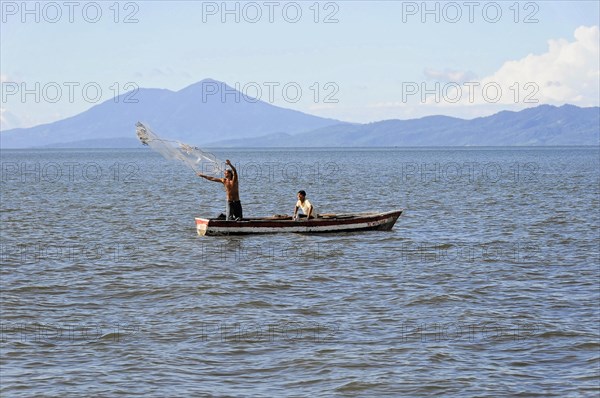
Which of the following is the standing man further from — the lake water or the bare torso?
the lake water

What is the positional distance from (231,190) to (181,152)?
2320mm

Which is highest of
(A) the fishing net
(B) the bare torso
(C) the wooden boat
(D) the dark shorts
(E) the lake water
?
(A) the fishing net

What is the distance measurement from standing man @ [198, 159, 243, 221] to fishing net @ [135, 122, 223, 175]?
46 cm

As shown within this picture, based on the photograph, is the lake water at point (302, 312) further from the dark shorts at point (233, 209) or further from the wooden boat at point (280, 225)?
the dark shorts at point (233, 209)

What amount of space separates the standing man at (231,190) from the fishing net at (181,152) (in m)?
0.46

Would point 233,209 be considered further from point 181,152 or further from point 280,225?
point 181,152

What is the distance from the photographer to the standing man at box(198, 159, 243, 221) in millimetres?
33125

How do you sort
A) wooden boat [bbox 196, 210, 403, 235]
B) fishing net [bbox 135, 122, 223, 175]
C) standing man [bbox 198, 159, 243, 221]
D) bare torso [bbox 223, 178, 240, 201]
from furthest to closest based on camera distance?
wooden boat [bbox 196, 210, 403, 235] → bare torso [bbox 223, 178, 240, 201] → standing man [bbox 198, 159, 243, 221] → fishing net [bbox 135, 122, 223, 175]

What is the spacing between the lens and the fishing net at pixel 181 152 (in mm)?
30328

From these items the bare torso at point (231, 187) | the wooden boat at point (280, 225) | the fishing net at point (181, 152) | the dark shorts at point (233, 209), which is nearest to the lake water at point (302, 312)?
the wooden boat at point (280, 225)

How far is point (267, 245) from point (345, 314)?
13157mm

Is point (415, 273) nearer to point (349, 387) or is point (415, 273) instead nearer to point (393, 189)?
point (349, 387)

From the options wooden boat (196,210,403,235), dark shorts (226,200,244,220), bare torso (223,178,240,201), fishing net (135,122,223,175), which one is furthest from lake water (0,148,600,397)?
fishing net (135,122,223,175)

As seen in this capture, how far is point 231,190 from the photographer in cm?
3372
